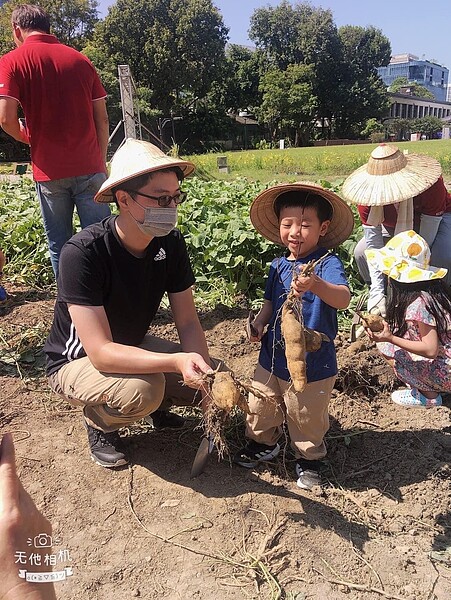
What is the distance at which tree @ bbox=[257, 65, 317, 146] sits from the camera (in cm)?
4425

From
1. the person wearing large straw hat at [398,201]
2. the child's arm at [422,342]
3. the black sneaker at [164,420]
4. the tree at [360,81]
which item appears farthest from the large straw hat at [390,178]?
the tree at [360,81]

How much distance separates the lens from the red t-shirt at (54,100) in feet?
11.3

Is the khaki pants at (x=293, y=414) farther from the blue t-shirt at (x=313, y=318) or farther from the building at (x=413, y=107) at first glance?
the building at (x=413, y=107)

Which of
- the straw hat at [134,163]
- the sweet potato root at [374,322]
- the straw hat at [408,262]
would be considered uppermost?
the straw hat at [134,163]

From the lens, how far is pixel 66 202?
3.76 m

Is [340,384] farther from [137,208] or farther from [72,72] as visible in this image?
[72,72]

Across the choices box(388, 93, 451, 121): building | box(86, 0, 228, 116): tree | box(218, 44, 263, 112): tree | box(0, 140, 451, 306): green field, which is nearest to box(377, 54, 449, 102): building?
box(388, 93, 451, 121): building

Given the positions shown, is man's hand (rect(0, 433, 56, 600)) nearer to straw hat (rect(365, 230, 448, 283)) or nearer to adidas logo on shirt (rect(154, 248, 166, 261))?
adidas logo on shirt (rect(154, 248, 166, 261))

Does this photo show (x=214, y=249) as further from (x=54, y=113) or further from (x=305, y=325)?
(x=305, y=325)

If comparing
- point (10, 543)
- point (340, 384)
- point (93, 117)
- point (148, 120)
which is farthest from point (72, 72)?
point (148, 120)

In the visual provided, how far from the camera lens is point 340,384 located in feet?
A: 10.5

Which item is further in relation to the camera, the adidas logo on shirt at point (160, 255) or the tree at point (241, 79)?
the tree at point (241, 79)

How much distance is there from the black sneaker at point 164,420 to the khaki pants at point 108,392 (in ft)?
1.08

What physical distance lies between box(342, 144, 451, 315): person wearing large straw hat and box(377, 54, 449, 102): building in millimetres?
184608
